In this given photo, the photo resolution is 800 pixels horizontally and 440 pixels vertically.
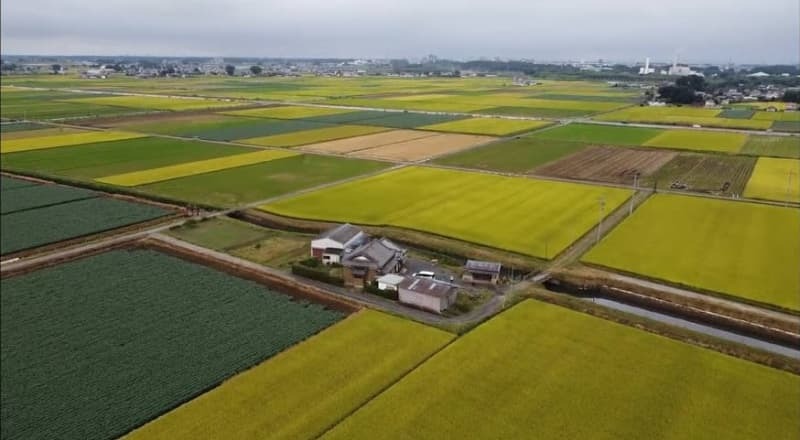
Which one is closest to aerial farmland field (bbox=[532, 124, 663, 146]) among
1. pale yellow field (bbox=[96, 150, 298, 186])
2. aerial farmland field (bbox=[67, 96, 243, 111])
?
pale yellow field (bbox=[96, 150, 298, 186])

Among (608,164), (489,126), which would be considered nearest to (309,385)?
(608,164)

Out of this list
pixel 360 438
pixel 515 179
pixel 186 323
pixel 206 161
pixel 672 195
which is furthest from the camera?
pixel 206 161

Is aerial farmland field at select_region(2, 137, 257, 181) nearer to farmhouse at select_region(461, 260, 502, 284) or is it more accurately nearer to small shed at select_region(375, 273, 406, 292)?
small shed at select_region(375, 273, 406, 292)

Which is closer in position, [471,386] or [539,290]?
[471,386]

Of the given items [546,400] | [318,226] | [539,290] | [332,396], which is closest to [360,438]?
[332,396]

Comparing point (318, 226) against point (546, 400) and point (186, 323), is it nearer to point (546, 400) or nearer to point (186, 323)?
point (186, 323)
